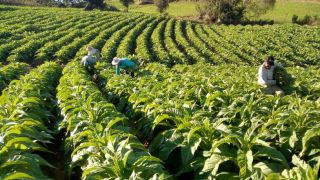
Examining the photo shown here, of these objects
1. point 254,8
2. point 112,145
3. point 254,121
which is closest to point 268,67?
point 254,121

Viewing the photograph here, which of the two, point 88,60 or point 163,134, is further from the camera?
point 88,60

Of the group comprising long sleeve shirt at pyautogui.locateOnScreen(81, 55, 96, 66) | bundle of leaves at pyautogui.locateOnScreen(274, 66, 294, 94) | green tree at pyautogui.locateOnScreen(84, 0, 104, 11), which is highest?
bundle of leaves at pyautogui.locateOnScreen(274, 66, 294, 94)

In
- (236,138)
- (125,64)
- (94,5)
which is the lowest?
(94,5)

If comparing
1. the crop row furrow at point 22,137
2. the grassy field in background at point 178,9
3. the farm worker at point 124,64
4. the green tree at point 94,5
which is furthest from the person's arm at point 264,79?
the green tree at point 94,5

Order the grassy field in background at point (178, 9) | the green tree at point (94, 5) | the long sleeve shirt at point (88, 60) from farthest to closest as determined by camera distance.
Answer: the grassy field in background at point (178, 9)
the green tree at point (94, 5)
the long sleeve shirt at point (88, 60)

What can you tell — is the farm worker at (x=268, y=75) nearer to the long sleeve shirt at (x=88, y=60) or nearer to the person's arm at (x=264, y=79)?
the person's arm at (x=264, y=79)

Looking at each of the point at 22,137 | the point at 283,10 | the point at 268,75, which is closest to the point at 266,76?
the point at 268,75

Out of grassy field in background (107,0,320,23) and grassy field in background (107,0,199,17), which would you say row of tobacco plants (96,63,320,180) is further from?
grassy field in background (107,0,199,17)

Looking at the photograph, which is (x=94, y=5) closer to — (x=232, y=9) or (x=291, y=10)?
(x=232, y=9)

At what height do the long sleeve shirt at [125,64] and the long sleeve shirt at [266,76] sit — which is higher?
the long sleeve shirt at [266,76]

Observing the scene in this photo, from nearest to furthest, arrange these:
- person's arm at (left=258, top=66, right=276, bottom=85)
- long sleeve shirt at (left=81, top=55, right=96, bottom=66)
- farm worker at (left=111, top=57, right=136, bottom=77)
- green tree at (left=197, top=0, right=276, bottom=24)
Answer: person's arm at (left=258, top=66, right=276, bottom=85) < farm worker at (left=111, top=57, right=136, bottom=77) < long sleeve shirt at (left=81, top=55, right=96, bottom=66) < green tree at (left=197, top=0, right=276, bottom=24)

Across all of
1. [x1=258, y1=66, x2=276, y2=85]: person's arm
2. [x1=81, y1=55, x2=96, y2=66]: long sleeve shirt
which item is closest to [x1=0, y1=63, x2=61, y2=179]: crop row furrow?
[x1=258, y1=66, x2=276, y2=85]: person's arm

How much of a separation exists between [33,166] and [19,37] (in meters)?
28.0

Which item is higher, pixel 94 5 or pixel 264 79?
pixel 264 79
